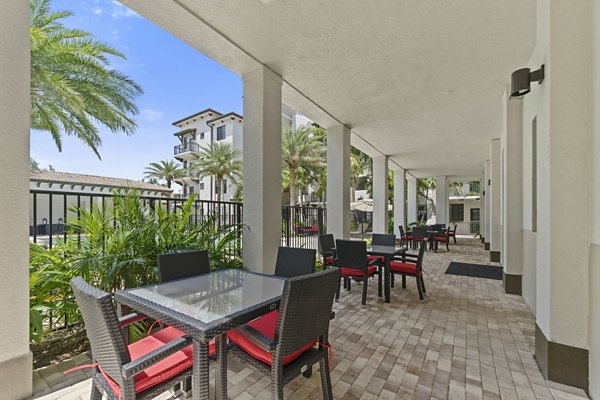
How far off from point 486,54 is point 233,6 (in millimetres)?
3350

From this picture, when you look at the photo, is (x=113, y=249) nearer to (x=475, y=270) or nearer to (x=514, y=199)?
(x=514, y=199)

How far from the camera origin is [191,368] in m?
1.63

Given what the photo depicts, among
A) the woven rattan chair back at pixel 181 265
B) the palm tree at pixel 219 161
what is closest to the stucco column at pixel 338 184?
the woven rattan chair back at pixel 181 265

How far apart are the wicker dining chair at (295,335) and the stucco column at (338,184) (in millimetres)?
4526

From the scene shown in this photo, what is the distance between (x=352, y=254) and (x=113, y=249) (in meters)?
3.09

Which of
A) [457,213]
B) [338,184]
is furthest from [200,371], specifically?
[457,213]

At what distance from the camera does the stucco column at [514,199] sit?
4555 millimetres

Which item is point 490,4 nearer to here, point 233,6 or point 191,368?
point 233,6

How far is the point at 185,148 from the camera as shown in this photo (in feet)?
82.2

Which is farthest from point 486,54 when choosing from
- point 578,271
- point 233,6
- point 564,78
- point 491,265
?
point 491,265

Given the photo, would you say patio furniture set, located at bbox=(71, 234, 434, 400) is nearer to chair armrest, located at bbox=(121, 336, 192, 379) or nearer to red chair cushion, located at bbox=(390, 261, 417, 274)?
chair armrest, located at bbox=(121, 336, 192, 379)

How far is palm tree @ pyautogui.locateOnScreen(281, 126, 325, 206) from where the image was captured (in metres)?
12.8

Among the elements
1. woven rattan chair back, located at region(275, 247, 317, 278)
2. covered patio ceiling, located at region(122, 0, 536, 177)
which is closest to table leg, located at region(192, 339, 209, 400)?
woven rattan chair back, located at region(275, 247, 317, 278)

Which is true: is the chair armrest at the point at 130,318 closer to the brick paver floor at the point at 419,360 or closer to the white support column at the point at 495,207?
the brick paver floor at the point at 419,360
